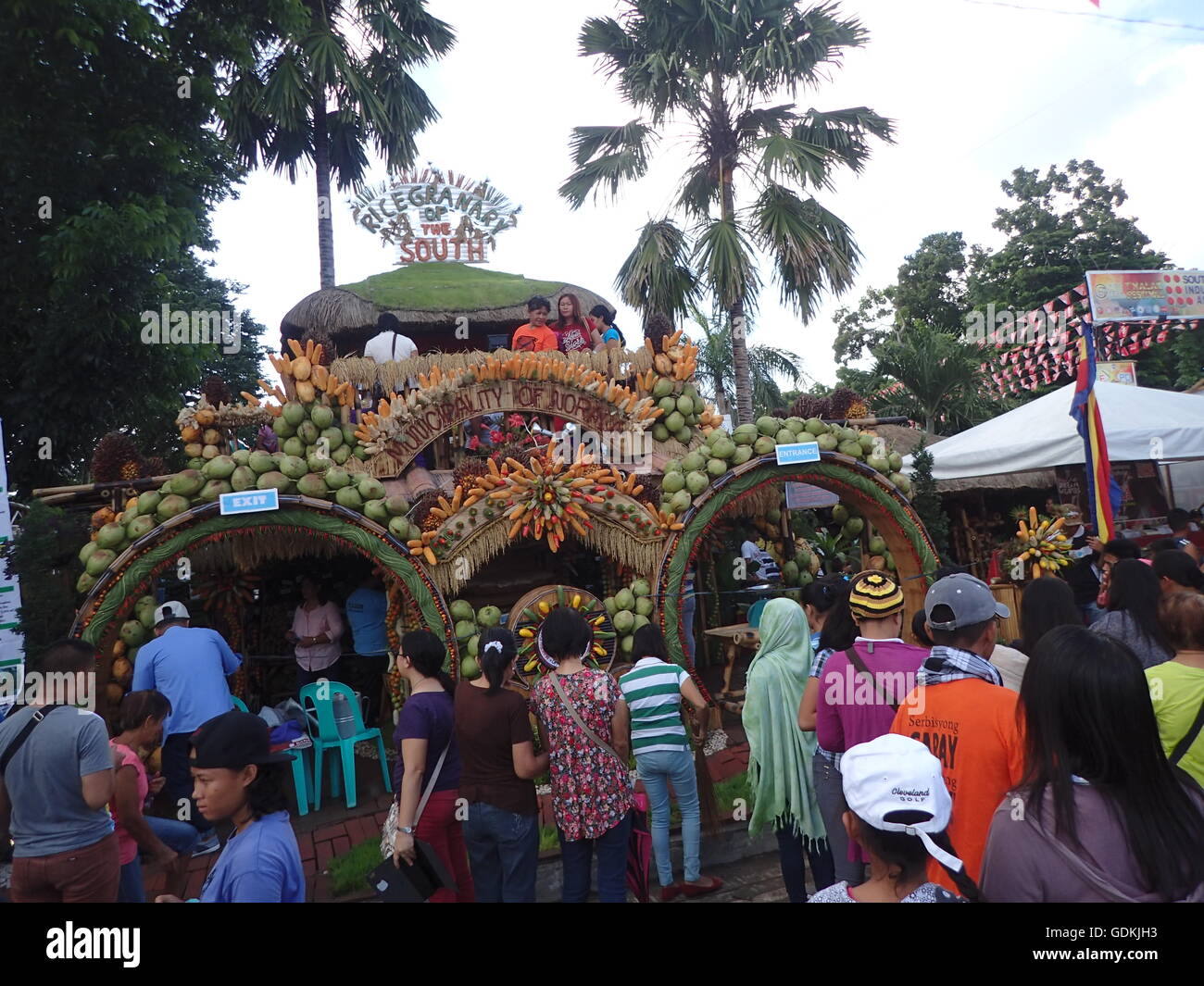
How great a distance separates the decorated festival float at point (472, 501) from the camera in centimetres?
609

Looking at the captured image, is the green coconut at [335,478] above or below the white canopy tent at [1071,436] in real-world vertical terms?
below

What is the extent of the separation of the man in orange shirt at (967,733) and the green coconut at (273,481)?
4949mm

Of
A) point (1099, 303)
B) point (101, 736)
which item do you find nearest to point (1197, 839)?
point (101, 736)

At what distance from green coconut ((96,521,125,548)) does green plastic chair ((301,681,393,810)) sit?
72.5 inches

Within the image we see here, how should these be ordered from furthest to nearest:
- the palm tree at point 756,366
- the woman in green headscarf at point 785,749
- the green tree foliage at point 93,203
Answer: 1. the palm tree at point 756,366
2. the green tree foliage at point 93,203
3. the woman in green headscarf at point 785,749

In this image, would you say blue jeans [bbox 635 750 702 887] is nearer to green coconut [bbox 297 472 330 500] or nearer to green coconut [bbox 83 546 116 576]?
green coconut [bbox 297 472 330 500]

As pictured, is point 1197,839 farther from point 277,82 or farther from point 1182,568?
point 277,82

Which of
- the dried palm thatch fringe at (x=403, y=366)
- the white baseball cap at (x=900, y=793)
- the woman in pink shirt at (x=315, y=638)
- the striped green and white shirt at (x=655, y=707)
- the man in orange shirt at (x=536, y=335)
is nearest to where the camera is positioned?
the white baseball cap at (x=900, y=793)

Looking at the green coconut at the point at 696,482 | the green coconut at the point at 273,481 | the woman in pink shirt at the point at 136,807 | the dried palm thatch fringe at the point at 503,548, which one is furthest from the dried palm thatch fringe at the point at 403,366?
the woman in pink shirt at the point at 136,807

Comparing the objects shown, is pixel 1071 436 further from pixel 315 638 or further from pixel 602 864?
pixel 315 638

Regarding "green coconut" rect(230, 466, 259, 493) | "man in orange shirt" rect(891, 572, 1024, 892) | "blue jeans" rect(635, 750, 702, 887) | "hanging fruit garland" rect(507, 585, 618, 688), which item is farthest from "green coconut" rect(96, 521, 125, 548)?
"man in orange shirt" rect(891, 572, 1024, 892)

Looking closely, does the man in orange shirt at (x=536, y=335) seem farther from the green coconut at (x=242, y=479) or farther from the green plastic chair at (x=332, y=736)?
the green plastic chair at (x=332, y=736)

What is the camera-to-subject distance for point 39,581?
6.32 metres

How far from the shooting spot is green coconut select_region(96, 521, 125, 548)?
591 centimetres
